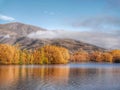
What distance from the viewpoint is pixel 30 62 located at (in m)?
181

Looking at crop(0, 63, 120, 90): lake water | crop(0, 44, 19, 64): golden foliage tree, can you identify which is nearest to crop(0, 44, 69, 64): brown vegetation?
crop(0, 44, 19, 64): golden foliage tree

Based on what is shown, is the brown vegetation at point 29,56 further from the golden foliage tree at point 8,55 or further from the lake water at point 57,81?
the lake water at point 57,81

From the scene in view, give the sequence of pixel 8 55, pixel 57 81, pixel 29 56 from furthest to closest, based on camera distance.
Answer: pixel 29 56 < pixel 8 55 < pixel 57 81

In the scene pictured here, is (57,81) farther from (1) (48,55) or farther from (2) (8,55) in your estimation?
(1) (48,55)

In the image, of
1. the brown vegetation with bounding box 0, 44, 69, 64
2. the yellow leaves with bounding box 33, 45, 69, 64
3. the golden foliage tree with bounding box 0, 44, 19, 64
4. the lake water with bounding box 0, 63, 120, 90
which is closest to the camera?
the lake water with bounding box 0, 63, 120, 90

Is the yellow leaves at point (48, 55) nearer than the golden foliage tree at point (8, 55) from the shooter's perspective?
No

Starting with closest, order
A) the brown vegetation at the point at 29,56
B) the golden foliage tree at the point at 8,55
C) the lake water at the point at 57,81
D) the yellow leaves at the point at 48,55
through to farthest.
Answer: the lake water at the point at 57,81 < the golden foliage tree at the point at 8,55 < the brown vegetation at the point at 29,56 < the yellow leaves at the point at 48,55

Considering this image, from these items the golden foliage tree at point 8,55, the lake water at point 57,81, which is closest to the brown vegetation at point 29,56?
the golden foliage tree at point 8,55

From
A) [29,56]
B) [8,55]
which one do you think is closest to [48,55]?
[29,56]

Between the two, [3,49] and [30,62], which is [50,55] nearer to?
[30,62]

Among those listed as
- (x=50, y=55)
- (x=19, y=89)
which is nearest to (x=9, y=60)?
(x=50, y=55)

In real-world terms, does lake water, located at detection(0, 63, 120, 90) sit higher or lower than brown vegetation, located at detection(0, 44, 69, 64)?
lower

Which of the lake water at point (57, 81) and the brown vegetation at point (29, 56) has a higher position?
the brown vegetation at point (29, 56)

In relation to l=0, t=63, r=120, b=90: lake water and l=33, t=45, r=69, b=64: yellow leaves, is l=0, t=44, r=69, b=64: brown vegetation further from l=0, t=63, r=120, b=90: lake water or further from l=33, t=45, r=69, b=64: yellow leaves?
l=0, t=63, r=120, b=90: lake water
